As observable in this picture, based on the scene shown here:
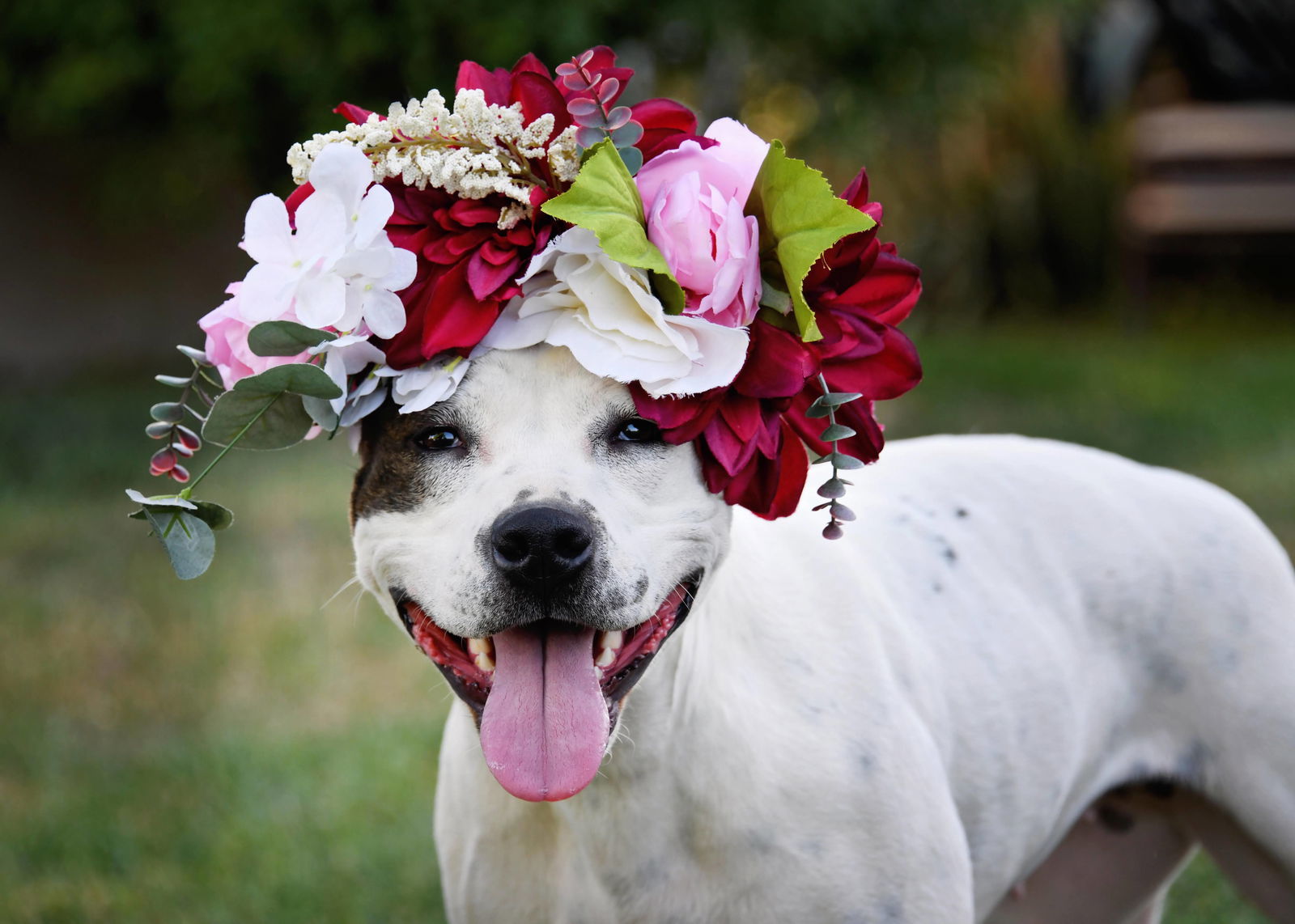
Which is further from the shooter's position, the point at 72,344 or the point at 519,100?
the point at 72,344

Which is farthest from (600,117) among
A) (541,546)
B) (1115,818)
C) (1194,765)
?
(1115,818)

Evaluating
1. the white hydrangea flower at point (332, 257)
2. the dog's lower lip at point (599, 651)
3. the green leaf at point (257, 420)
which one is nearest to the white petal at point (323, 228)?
the white hydrangea flower at point (332, 257)

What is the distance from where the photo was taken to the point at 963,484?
3057 millimetres

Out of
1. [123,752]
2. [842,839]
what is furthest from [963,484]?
[123,752]

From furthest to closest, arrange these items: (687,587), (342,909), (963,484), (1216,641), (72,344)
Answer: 1. (72,344)
2. (342,909)
3. (963,484)
4. (1216,641)
5. (687,587)

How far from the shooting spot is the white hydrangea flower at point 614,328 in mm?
2078

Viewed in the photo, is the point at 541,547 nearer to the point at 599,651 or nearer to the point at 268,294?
the point at 599,651

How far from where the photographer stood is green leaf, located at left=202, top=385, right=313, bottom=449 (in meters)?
2.09

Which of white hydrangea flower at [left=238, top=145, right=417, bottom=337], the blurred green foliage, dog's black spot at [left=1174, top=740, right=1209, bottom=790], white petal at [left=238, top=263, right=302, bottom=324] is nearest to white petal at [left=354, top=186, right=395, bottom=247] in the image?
white hydrangea flower at [left=238, top=145, right=417, bottom=337]

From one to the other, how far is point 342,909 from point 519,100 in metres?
2.60

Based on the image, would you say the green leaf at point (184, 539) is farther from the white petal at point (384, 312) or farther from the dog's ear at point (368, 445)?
the white petal at point (384, 312)

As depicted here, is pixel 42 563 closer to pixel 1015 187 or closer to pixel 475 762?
pixel 475 762

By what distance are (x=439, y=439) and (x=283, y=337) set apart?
0.29 m

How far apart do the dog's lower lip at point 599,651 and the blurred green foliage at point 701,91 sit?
3.15 meters
